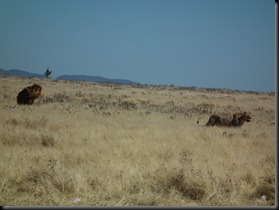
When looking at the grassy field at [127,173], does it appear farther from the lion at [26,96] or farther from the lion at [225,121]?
the lion at [26,96]

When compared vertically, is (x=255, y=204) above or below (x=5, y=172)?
below

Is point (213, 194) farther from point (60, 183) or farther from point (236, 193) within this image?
point (60, 183)

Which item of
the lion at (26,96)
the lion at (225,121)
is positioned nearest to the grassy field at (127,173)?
→ the lion at (225,121)

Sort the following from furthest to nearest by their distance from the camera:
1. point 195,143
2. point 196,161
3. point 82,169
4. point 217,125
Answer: point 217,125 < point 195,143 < point 196,161 < point 82,169

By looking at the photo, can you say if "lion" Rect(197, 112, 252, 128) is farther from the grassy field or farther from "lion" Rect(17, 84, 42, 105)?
"lion" Rect(17, 84, 42, 105)

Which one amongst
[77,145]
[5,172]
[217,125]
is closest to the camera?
[5,172]

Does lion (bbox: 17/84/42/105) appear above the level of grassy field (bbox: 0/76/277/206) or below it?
above

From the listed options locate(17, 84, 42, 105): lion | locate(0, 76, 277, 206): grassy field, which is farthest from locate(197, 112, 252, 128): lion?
locate(17, 84, 42, 105): lion

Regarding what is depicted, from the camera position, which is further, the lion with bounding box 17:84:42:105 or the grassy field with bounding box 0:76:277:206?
the lion with bounding box 17:84:42:105

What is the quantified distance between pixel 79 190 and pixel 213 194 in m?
2.22

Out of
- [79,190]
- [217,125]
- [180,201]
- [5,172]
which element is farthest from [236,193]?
[217,125]

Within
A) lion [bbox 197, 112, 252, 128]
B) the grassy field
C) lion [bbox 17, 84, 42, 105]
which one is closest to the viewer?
the grassy field

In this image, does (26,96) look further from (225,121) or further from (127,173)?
(127,173)

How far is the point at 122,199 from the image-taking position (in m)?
5.09
